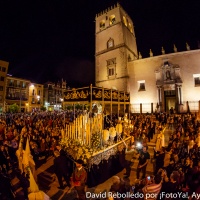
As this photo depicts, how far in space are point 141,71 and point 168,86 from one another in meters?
5.47

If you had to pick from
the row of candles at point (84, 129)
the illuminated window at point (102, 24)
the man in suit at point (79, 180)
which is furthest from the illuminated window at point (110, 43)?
the man in suit at point (79, 180)

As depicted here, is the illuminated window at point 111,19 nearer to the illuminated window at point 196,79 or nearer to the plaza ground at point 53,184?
the illuminated window at point 196,79

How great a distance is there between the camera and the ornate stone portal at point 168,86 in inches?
1007

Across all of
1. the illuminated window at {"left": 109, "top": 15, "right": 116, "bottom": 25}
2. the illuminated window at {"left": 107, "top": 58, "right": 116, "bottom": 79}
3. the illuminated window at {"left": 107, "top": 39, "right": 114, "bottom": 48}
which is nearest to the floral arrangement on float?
the illuminated window at {"left": 107, "top": 58, "right": 116, "bottom": 79}

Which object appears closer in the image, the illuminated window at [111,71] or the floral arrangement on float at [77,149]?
the floral arrangement on float at [77,149]

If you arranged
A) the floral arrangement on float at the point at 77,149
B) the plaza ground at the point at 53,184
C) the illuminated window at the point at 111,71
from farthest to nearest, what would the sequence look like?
the illuminated window at the point at 111,71 < the floral arrangement on float at the point at 77,149 < the plaza ground at the point at 53,184

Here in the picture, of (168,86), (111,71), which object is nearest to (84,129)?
(168,86)

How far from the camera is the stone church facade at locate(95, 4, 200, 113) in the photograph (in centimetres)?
2512

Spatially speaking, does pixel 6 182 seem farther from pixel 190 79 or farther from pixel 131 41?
pixel 131 41

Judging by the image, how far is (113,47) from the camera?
30656mm

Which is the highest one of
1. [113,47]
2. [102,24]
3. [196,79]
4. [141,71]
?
[102,24]

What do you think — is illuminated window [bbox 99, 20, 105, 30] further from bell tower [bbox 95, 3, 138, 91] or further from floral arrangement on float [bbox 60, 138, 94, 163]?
floral arrangement on float [bbox 60, 138, 94, 163]

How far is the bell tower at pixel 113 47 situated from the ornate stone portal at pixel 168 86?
586 centimetres

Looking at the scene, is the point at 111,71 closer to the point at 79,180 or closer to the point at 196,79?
the point at 196,79
